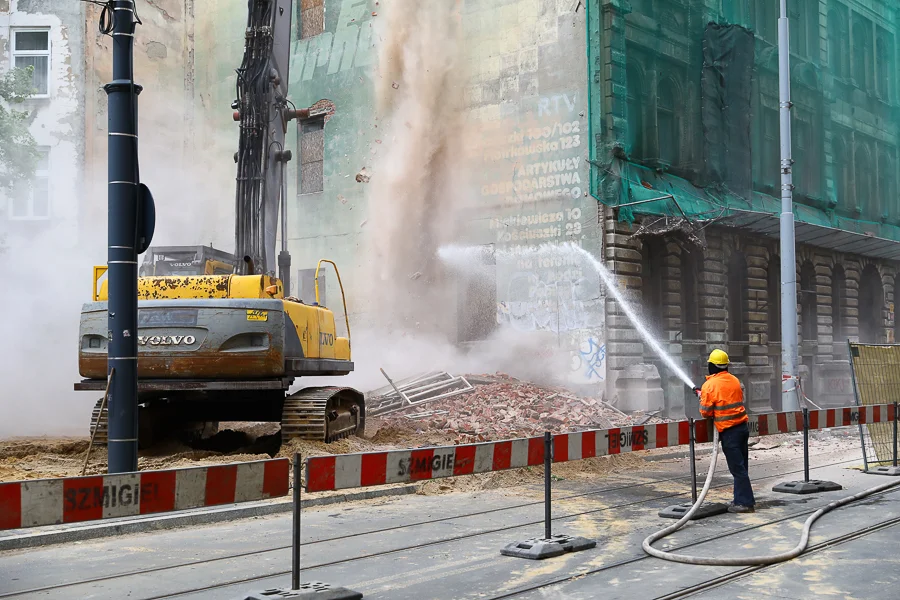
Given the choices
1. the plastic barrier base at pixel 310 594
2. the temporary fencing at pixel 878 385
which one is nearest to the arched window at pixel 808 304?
the temporary fencing at pixel 878 385

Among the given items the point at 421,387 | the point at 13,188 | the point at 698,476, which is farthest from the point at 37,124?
the point at 698,476

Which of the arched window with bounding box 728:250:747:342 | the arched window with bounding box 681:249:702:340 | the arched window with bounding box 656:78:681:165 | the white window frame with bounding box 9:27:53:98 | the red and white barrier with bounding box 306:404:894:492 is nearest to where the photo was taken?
the red and white barrier with bounding box 306:404:894:492

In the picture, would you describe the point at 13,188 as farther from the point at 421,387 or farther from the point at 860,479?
the point at 860,479

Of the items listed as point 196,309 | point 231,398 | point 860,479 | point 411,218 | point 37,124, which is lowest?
point 860,479

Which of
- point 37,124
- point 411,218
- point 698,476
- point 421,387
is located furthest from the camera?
point 37,124

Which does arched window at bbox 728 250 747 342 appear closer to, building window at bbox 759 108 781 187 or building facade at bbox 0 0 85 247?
building window at bbox 759 108 781 187

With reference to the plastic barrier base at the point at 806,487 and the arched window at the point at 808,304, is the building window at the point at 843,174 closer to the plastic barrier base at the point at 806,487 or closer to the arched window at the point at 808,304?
the arched window at the point at 808,304

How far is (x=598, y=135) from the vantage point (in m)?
23.3

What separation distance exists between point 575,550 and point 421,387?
13940 mm

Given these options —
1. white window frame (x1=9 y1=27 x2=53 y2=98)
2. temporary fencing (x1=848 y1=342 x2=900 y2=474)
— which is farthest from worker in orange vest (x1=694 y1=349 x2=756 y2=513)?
white window frame (x1=9 y1=27 x2=53 y2=98)

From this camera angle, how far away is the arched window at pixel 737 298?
28.3 m

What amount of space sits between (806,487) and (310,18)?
23.2 metres

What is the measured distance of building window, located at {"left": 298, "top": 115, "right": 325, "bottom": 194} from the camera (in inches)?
1182

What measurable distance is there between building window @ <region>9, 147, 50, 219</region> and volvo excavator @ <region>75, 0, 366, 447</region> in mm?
16804
